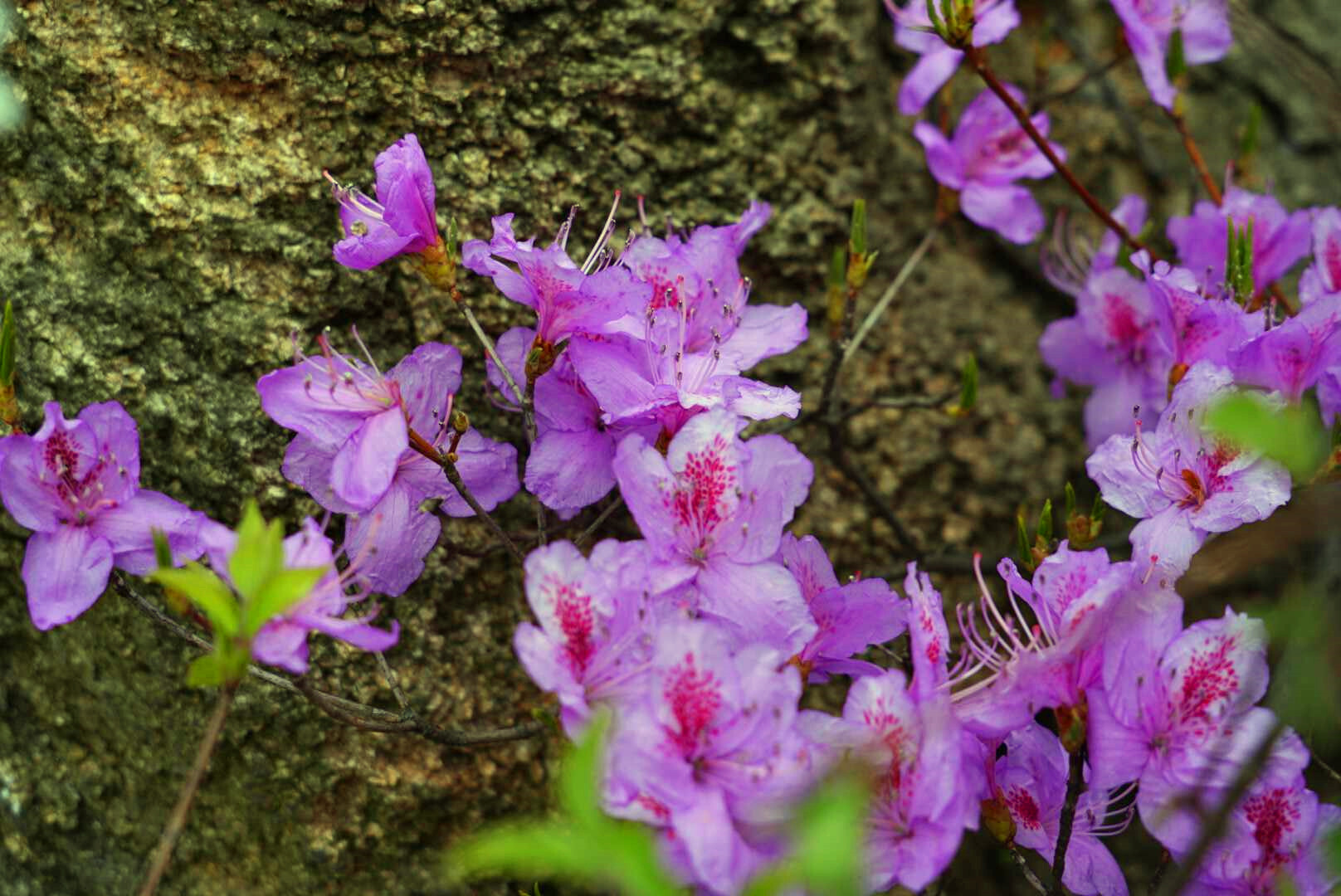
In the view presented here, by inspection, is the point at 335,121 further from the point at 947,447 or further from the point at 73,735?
the point at 947,447

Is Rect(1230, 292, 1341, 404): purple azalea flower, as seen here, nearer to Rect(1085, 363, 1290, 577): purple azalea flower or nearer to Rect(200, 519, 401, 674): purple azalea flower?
Rect(1085, 363, 1290, 577): purple azalea flower

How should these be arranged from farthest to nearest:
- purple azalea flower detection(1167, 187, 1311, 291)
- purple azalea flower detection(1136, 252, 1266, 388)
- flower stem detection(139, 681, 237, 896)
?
purple azalea flower detection(1167, 187, 1311, 291)
purple azalea flower detection(1136, 252, 1266, 388)
flower stem detection(139, 681, 237, 896)

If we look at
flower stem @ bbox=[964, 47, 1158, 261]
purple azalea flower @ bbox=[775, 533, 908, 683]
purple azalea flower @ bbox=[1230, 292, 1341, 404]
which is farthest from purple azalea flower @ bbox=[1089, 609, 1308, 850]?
flower stem @ bbox=[964, 47, 1158, 261]

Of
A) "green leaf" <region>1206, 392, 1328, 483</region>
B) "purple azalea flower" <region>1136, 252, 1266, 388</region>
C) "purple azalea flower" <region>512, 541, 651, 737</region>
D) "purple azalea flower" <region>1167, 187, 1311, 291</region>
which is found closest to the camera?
"green leaf" <region>1206, 392, 1328, 483</region>

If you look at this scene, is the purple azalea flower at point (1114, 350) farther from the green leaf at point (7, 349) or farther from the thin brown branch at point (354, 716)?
the green leaf at point (7, 349)

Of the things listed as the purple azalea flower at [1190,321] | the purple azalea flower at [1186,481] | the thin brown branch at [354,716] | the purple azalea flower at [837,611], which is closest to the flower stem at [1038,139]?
the purple azalea flower at [1190,321]

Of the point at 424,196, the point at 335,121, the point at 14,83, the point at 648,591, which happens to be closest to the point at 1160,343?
the point at 648,591
